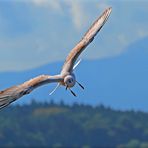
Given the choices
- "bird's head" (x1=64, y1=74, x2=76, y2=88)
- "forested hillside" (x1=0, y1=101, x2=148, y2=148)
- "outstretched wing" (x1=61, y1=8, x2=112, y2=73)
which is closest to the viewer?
"bird's head" (x1=64, y1=74, x2=76, y2=88)

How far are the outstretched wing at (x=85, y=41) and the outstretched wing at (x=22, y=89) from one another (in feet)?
0.94

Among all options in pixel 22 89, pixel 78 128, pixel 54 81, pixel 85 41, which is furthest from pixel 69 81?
pixel 78 128

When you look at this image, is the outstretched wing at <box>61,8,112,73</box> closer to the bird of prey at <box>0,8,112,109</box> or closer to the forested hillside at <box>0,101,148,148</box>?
the bird of prey at <box>0,8,112,109</box>

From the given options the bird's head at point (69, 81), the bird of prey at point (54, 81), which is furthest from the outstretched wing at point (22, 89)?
the bird's head at point (69, 81)

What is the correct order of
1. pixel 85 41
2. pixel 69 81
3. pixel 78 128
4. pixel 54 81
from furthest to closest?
1. pixel 78 128
2. pixel 85 41
3. pixel 54 81
4. pixel 69 81

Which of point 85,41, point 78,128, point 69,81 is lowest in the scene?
point 69,81

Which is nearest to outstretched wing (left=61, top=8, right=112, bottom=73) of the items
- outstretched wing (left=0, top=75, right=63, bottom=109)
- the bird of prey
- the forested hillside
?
the bird of prey

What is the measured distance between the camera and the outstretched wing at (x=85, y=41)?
1620cm

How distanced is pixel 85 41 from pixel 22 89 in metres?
1.99

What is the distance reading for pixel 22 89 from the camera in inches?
610

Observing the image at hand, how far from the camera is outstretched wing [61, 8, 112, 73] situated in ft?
53.1

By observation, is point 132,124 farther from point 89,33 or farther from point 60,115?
point 89,33

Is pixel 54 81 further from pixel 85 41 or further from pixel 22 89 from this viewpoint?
pixel 85 41

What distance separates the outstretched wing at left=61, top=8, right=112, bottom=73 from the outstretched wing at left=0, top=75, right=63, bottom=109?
288 mm
